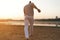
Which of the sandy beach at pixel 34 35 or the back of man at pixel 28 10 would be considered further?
the sandy beach at pixel 34 35

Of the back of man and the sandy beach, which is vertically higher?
the back of man

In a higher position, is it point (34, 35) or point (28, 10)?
point (28, 10)

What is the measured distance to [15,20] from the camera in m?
25.8

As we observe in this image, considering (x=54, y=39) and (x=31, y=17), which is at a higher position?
(x=31, y=17)

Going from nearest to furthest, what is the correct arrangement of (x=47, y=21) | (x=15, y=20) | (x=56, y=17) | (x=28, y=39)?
(x=28, y=39) → (x=56, y=17) → (x=47, y=21) → (x=15, y=20)

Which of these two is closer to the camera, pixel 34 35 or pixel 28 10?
pixel 28 10

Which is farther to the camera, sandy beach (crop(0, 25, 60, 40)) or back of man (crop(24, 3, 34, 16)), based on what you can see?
sandy beach (crop(0, 25, 60, 40))

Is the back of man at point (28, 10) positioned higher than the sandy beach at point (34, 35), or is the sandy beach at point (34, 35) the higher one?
the back of man at point (28, 10)

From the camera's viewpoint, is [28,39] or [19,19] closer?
[28,39]

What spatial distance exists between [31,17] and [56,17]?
9.86 meters

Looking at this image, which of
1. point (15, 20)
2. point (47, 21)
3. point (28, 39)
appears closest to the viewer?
point (28, 39)

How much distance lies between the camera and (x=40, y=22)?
2478 centimetres

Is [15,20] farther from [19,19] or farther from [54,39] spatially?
[54,39]

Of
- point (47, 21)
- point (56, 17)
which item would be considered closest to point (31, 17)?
point (56, 17)
